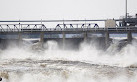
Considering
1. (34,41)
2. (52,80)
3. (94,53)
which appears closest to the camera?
Answer: (52,80)

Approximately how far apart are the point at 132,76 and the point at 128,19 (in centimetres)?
A: 4098

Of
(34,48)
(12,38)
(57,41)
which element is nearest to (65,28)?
(57,41)

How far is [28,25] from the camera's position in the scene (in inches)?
2928

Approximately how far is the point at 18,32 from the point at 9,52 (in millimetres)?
6294

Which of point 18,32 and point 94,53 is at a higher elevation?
point 18,32

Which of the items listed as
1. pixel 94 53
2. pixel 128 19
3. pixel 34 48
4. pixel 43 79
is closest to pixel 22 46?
pixel 34 48

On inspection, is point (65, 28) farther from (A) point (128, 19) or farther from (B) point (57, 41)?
(A) point (128, 19)

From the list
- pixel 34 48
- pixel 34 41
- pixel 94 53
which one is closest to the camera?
pixel 94 53

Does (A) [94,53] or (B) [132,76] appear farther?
(A) [94,53]

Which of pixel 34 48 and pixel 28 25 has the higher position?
pixel 28 25

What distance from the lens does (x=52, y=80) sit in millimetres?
30078

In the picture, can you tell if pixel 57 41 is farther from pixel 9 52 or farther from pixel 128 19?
pixel 128 19

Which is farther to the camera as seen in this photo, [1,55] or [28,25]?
[28,25]

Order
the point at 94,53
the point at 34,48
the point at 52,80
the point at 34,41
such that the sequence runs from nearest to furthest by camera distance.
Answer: the point at 52,80 → the point at 94,53 → the point at 34,48 → the point at 34,41
